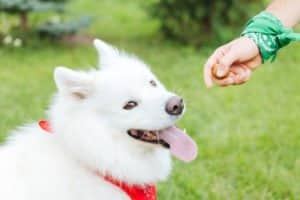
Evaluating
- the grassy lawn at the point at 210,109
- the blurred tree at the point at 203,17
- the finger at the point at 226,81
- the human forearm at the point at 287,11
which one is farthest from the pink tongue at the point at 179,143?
the blurred tree at the point at 203,17

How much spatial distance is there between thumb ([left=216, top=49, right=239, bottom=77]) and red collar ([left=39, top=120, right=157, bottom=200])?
743mm

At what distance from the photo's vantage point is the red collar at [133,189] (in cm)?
300

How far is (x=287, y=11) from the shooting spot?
3.03 meters

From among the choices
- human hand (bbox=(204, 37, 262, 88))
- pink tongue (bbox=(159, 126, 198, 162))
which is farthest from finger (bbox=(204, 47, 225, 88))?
pink tongue (bbox=(159, 126, 198, 162))

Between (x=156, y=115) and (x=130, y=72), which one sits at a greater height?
(x=130, y=72)

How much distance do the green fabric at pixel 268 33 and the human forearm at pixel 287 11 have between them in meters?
0.06

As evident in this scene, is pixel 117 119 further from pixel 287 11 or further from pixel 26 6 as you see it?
pixel 26 6

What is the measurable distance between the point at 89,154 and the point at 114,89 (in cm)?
33

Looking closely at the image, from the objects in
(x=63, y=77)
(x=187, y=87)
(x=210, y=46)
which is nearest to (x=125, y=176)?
(x=63, y=77)

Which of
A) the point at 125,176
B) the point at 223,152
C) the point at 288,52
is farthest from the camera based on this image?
the point at 288,52

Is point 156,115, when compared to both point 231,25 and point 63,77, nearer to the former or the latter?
point 63,77

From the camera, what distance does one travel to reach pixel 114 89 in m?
2.94

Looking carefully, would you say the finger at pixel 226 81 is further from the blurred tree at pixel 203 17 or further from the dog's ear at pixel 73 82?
the blurred tree at pixel 203 17

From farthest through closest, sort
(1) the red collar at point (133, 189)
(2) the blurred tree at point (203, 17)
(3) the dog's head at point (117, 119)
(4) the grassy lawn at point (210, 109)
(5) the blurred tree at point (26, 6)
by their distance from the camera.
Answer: (2) the blurred tree at point (203, 17), (5) the blurred tree at point (26, 6), (4) the grassy lawn at point (210, 109), (1) the red collar at point (133, 189), (3) the dog's head at point (117, 119)
